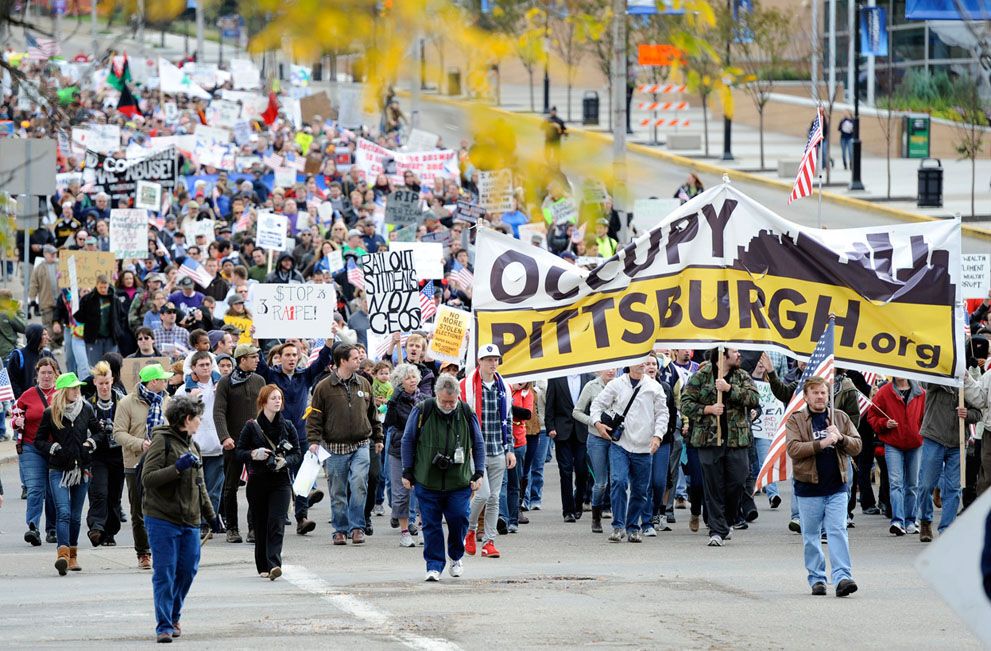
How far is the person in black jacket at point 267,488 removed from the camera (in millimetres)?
13148

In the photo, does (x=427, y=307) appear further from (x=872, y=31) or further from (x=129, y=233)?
(x=872, y=31)

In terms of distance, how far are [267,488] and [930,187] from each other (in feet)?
80.7

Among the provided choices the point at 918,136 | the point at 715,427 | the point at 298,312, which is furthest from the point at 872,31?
the point at 715,427

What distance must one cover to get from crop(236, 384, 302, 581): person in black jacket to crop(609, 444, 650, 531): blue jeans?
10.7ft

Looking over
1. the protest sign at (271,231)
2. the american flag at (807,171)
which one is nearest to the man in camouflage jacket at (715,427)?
the american flag at (807,171)

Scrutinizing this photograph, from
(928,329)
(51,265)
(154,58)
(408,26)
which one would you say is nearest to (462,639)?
(928,329)

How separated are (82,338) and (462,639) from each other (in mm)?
12911

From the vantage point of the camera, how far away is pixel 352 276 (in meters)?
22.7

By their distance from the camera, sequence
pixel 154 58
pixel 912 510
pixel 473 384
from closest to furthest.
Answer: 1. pixel 473 384
2. pixel 912 510
3. pixel 154 58

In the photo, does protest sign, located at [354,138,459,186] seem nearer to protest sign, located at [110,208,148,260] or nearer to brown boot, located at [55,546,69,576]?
protest sign, located at [110,208,148,260]

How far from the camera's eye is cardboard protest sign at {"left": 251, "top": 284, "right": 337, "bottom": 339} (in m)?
18.5

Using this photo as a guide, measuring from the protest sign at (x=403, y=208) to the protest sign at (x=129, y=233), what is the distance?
3.75m

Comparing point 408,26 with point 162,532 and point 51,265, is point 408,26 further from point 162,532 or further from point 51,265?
point 51,265

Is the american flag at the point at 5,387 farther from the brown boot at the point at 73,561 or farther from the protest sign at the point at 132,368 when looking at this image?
the brown boot at the point at 73,561
